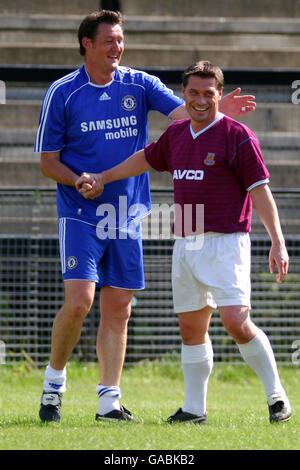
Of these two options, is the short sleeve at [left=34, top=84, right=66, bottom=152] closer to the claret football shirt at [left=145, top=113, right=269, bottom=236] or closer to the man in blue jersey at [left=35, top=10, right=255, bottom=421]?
the man in blue jersey at [left=35, top=10, right=255, bottom=421]

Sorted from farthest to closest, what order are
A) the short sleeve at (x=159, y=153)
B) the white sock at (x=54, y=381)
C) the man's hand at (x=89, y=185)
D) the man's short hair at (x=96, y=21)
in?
the man's short hair at (x=96, y=21) → the white sock at (x=54, y=381) → the short sleeve at (x=159, y=153) → the man's hand at (x=89, y=185)

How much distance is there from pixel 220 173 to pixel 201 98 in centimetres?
39

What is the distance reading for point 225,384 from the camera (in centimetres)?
789

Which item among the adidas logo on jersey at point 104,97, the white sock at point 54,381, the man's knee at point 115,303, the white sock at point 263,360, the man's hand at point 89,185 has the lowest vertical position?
the white sock at point 54,381

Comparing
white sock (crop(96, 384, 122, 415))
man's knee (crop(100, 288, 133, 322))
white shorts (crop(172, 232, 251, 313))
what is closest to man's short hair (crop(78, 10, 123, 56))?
white shorts (crop(172, 232, 251, 313))

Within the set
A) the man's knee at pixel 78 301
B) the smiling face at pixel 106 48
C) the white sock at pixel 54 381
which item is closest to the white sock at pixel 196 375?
the man's knee at pixel 78 301

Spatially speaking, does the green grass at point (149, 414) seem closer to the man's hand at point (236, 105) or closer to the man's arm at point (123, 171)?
the man's arm at point (123, 171)

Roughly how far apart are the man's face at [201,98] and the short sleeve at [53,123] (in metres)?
0.79

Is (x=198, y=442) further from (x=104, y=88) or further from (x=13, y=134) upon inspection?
(x=13, y=134)

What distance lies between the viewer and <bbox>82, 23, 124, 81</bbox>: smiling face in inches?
194

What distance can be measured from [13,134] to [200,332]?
482cm

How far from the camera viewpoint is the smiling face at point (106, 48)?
4.94 meters

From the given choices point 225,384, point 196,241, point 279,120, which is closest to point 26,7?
point 279,120
